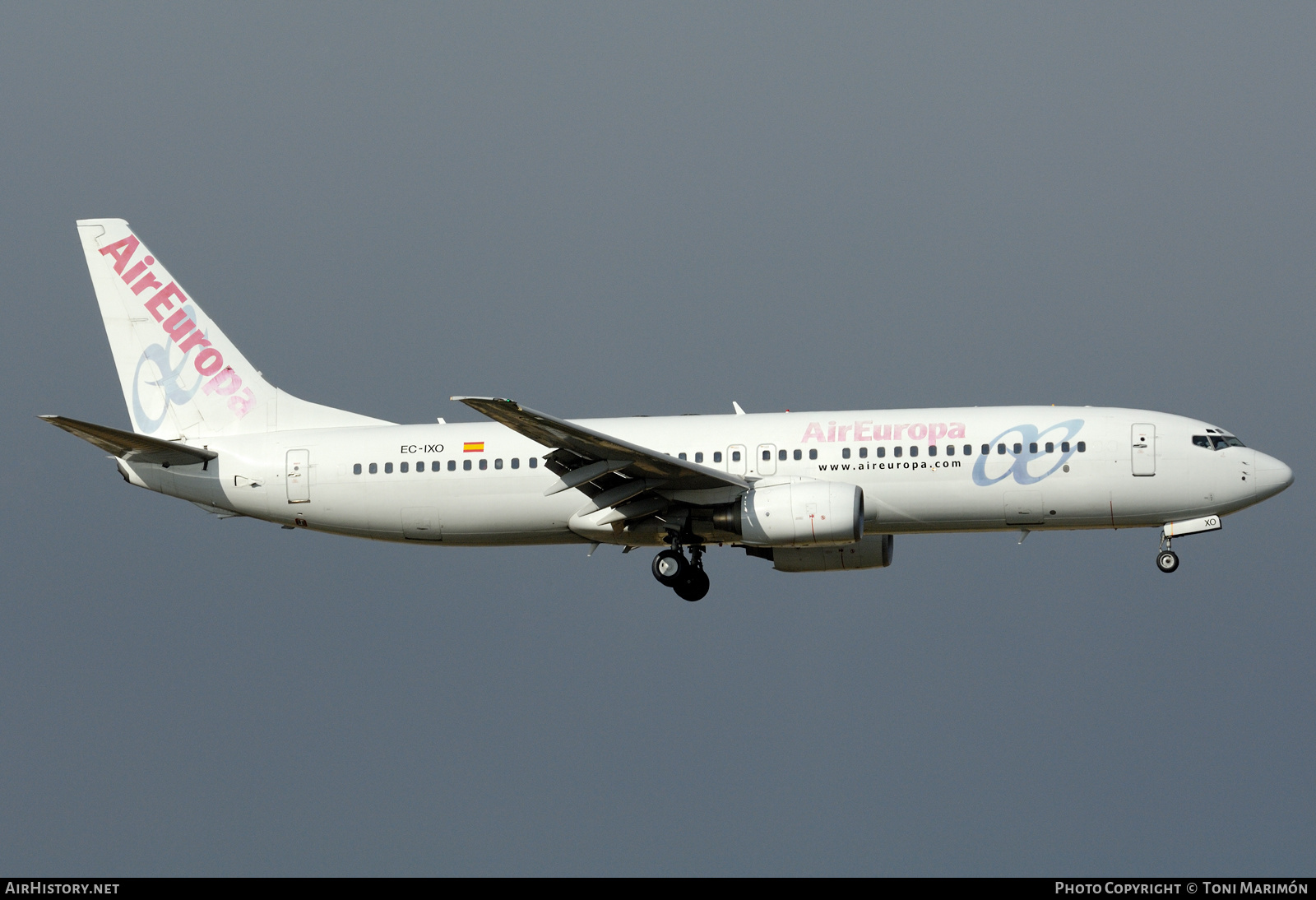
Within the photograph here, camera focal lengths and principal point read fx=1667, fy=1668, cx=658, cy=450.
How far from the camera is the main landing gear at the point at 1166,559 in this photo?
132ft

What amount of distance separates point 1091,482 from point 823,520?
664cm

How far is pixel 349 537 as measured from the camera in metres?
43.8

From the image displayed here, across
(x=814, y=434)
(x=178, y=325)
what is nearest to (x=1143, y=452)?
(x=814, y=434)

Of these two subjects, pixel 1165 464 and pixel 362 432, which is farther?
pixel 362 432

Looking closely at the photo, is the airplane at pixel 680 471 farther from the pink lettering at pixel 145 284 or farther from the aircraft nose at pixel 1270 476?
the pink lettering at pixel 145 284

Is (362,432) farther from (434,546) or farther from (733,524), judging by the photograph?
(733,524)

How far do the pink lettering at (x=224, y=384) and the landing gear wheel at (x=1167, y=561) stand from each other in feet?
80.4

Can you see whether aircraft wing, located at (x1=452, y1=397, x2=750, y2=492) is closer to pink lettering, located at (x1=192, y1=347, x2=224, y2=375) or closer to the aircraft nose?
pink lettering, located at (x1=192, y1=347, x2=224, y2=375)

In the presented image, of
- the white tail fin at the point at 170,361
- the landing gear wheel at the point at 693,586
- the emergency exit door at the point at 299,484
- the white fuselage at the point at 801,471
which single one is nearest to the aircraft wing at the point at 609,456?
the white fuselage at the point at 801,471

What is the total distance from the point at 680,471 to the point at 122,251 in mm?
18298

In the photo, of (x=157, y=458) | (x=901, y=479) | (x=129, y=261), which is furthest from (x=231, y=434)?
(x=901, y=479)
